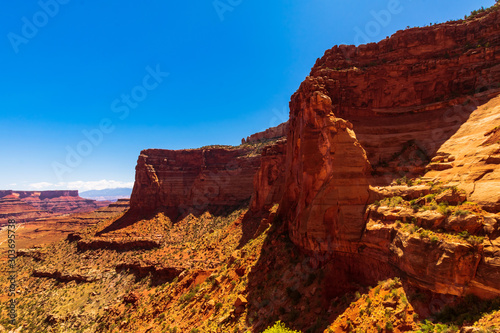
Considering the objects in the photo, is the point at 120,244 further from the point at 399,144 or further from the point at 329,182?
the point at 399,144

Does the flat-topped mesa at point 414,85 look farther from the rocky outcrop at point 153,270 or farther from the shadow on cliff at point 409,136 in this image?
the rocky outcrop at point 153,270

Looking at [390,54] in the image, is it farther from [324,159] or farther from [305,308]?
[305,308]

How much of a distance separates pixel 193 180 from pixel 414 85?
69818 mm

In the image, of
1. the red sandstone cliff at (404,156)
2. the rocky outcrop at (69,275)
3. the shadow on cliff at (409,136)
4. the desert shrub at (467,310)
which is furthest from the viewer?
the rocky outcrop at (69,275)

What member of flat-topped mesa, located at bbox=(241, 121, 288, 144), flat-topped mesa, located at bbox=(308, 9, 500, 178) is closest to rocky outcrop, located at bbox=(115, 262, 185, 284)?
flat-topped mesa, located at bbox=(308, 9, 500, 178)

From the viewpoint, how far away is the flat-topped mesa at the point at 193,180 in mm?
76750

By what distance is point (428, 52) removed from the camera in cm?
2584

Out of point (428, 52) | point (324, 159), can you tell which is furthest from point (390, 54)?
point (324, 159)

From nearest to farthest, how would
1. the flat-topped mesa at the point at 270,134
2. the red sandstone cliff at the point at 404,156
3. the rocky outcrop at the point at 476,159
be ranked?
the red sandstone cliff at the point at 404,156 < the rocky outcrop at the point at 476,159 < the flat-topped mesa at the point at 270,134

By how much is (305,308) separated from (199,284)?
16.3m

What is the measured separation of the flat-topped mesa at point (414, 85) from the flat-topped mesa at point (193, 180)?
51288 mm

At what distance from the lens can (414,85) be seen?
2389cm

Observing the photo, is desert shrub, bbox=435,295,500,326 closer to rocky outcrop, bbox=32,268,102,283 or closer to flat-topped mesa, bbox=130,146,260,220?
rocky outcrop, bbox=32,268,102,283

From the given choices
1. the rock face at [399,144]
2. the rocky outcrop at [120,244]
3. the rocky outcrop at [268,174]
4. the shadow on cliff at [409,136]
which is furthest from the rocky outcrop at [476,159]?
the rocky outcrop at [120,244]
